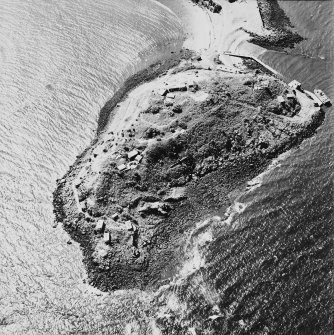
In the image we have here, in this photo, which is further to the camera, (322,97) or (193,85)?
(322,97)

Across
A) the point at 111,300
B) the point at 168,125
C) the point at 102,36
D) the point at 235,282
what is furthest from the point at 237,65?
the point at 111,300

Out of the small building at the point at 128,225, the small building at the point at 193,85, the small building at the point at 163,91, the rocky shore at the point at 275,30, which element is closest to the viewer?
the small building at the point at 128,225

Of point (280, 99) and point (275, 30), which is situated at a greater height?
point (275, 30)

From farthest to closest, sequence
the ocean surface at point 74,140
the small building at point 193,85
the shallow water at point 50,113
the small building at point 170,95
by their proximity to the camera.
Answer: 1. the small building at point 193,85
2. the small building at point 170,95
3. the shallow water at point 50,113
4. the ocean surface at point 74,140

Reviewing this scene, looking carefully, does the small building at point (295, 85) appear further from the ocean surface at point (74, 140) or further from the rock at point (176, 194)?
the rock at point (176, 194)

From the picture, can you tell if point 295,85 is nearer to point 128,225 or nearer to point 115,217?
point 128,225

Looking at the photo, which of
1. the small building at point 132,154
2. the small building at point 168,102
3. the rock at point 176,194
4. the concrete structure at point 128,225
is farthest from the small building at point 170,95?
the concrete structure at point 128,225

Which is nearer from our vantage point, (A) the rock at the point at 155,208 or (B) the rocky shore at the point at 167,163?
(B) the rocky shore at the point at 167,163

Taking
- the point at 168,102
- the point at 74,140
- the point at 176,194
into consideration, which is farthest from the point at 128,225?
the point at 168,102
